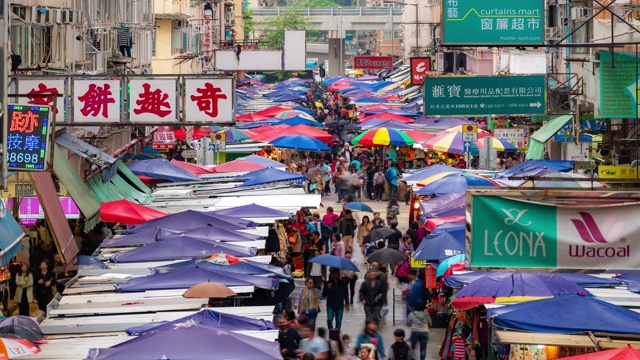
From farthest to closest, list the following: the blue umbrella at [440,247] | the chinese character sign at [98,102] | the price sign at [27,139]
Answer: the chinese character sign at [98,102] → the blue umbrella at [440,247] → the price sign at [27,139]

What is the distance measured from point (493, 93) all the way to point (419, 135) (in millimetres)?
18330

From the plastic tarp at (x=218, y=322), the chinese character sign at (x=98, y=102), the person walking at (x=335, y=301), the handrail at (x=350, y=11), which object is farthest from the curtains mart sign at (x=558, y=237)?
the handrail at (x=350, y=11)

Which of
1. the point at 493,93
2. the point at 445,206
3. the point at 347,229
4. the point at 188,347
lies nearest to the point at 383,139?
the point at 347,229

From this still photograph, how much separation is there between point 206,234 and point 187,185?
7978 mm

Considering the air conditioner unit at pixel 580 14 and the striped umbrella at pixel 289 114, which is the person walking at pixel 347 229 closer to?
the air conditioner unit at pixel 580 14

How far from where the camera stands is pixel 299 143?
122ft

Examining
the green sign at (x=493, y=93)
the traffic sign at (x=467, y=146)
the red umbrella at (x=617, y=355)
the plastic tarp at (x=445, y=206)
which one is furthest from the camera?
the traffic sign at (x=467, y=146)

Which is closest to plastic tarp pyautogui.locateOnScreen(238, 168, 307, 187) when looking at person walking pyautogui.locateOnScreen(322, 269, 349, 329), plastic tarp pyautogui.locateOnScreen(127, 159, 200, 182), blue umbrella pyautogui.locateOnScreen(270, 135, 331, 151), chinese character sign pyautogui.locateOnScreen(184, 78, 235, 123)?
plastic tarp pyautogui.locateOnScreen(127, 159, 200, 182)

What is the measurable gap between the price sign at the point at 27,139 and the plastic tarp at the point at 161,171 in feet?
41.7

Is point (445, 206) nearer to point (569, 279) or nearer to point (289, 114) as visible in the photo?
point (569, 279)

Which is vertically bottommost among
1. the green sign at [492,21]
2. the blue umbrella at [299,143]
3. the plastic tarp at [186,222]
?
the plastic tarp at [186,222]

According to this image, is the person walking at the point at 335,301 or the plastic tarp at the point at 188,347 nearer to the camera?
the plastic tarp at the point at 188,347

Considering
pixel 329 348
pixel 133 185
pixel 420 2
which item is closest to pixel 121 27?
pixel 133 185

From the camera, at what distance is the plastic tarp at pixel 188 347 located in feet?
38.6
